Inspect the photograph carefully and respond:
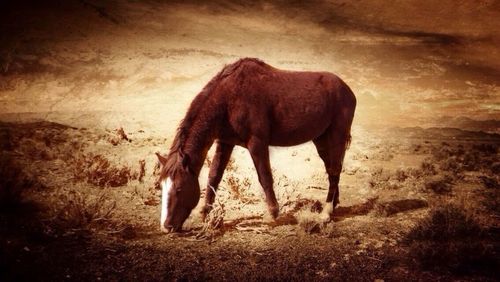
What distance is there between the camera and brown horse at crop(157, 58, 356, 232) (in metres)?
4.26

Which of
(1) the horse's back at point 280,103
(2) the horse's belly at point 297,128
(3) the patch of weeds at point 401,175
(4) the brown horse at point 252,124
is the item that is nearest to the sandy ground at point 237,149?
(3) the patch of weeds at point 401,175

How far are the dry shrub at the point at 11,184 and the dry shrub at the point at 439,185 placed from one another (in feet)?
20.6

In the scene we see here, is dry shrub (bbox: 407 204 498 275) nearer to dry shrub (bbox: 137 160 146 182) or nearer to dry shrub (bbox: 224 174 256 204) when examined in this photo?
dry shrub (bbox: 224 174 256 204)

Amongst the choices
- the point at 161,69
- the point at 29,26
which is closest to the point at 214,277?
the point at 161,69

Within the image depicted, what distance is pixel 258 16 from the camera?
17.5 m

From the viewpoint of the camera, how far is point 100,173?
582cm

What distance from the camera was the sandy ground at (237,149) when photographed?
4.04 meters

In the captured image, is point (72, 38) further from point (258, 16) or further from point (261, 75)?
point (261, 75)

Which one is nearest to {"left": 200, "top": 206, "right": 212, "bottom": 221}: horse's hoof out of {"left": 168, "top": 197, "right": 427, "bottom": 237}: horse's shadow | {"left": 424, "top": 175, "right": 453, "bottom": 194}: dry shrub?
{"left": 168, "top": 197, "right": 427, "bottom": 237}: horse's shadow

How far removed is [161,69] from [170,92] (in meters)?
1.48

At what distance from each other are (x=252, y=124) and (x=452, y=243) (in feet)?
9.02

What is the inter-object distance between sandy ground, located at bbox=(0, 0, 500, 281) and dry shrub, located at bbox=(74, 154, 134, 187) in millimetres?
28

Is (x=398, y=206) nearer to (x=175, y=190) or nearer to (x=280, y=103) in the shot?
(x=280, y=103)

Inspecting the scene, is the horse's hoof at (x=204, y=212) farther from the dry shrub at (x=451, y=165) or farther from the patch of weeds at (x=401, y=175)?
the dry shrub at (x=451, y=165)
